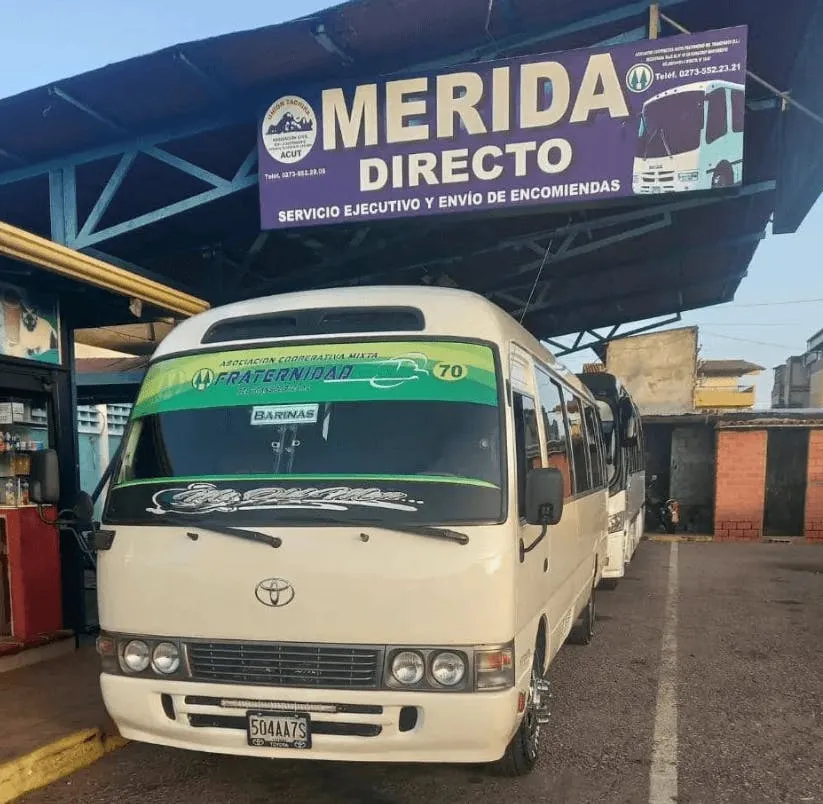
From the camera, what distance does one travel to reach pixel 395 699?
3.37 meters

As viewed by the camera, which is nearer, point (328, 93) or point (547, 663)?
point (547, 663)

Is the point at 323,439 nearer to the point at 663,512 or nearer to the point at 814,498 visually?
the point at 663,512

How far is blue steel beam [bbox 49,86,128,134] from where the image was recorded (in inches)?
291

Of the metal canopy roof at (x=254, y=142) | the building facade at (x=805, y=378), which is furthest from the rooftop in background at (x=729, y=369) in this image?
the metal canopy roof at (x=254, y=142)

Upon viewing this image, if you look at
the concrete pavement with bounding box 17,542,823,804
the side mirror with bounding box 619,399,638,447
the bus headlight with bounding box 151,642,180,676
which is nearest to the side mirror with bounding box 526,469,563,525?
the concrete pavement with bounding box 17,542,823,804

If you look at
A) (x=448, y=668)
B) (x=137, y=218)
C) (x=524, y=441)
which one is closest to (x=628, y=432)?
(x=137, y=218)

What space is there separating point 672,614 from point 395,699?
261 inches

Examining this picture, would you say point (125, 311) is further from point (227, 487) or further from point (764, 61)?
point (764, 61)

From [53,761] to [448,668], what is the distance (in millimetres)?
2608

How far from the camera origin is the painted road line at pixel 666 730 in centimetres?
415

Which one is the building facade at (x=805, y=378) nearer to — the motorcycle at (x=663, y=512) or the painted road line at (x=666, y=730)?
the motorcycle at (x=663, y=512)

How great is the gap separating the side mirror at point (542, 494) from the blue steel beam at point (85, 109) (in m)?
6.45

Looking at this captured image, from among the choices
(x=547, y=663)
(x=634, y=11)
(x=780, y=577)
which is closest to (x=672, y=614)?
(x=780, y=577)

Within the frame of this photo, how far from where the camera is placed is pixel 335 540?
346 cm
